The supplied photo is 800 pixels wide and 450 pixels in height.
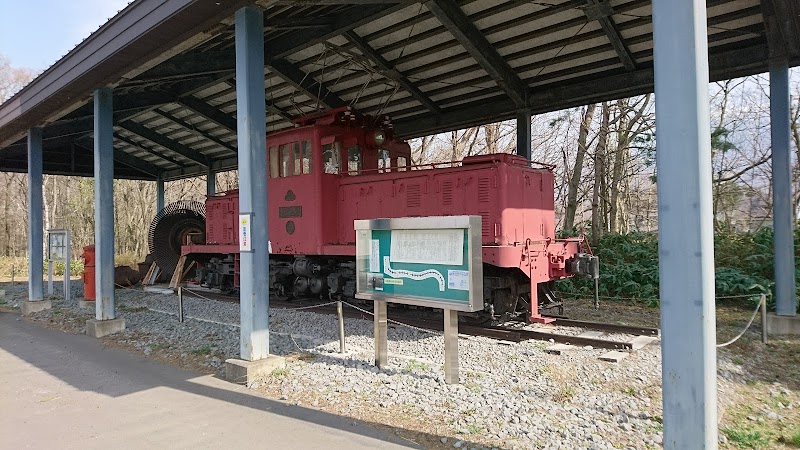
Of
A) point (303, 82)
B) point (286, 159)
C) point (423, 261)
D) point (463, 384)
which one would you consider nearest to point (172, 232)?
point (286, 159)

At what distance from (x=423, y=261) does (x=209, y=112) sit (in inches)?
412

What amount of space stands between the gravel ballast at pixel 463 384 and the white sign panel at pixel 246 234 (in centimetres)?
160

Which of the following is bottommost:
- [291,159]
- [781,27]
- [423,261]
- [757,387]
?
[757,387]

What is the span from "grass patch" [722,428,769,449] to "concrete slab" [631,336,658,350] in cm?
269

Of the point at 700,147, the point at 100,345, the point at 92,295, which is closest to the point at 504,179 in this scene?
the point at 700,147

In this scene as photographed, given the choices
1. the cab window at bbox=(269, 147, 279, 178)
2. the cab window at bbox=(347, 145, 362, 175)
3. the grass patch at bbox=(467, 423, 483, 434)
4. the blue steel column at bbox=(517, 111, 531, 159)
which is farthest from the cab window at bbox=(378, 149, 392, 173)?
the grass patch at bbox=(467, 423, 483, 434)

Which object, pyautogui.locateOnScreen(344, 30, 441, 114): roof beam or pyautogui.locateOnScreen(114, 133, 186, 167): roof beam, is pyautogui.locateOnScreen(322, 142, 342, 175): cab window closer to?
pyautogui.locateOnScreen(344, 30, 441, 114): roof beam

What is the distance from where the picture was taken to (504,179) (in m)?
8.12

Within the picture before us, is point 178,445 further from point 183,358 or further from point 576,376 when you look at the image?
point 576,376

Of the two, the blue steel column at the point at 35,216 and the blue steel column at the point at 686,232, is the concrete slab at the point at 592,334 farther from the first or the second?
the blue steel column at the point at 35,216

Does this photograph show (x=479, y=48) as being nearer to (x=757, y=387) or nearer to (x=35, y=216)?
(x=757, y=387)

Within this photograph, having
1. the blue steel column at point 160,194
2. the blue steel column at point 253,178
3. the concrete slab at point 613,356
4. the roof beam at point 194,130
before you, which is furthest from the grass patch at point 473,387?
the blue steel column at point 160,194

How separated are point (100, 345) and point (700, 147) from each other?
8.93 meters

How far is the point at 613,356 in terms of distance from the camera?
641 cm
